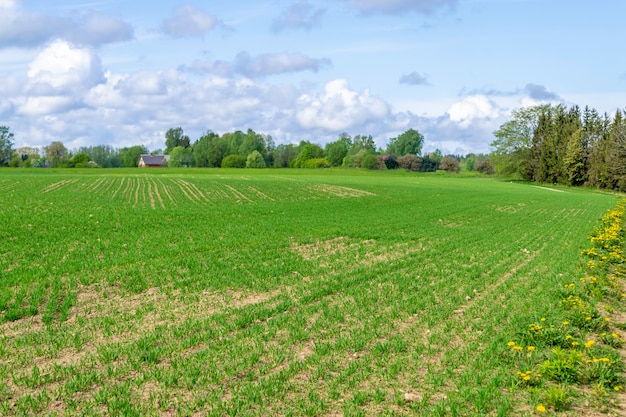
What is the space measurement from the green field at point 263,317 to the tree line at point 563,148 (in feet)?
236

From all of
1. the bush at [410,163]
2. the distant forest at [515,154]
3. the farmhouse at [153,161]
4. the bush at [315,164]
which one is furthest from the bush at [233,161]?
the bush at [410,163]

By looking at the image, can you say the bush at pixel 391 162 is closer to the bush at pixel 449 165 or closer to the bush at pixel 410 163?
the bush at pixel 410 163

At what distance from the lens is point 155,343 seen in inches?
357

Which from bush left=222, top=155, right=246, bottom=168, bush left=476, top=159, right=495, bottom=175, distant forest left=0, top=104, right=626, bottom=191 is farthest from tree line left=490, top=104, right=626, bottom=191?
bush left=222, top=155, right=246, bottom=168

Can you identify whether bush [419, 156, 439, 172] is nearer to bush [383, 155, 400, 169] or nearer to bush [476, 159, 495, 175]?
bush [383, 155, 400, 169]

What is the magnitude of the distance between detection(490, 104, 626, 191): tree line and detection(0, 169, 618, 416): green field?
2829 inches

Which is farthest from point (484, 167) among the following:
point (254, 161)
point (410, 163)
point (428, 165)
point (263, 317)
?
point (263, 317)

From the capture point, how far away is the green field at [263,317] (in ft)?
23.5

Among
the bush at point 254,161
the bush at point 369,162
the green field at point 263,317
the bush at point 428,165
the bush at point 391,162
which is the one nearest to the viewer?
the green field at point 263,317

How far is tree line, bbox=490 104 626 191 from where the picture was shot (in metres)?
85.4

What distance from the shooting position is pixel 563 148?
102250 millimetres

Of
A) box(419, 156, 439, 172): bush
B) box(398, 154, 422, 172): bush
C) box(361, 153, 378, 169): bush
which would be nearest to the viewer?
box(361, 153, 378, 169): bush

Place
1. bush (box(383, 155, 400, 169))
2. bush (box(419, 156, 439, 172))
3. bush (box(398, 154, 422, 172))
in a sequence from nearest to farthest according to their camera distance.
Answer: bush (box(383, 155, 400, 169)) → bush (box(398, 154, 422, 172)) → bush (box(419, 156, 439, 172))

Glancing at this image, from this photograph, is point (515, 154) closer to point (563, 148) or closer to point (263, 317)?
point (563, 148)
